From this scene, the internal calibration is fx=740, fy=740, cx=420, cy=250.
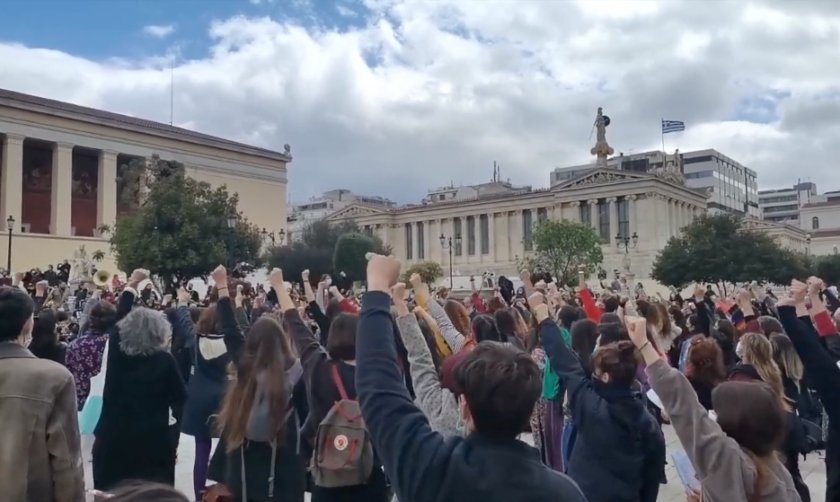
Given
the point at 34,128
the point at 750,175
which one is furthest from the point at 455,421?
the point at 750,175

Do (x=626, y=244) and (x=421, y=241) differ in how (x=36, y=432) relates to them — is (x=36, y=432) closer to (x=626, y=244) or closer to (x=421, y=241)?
(x=626, y=244)

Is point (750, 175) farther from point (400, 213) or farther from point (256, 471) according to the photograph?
point (256, 471)

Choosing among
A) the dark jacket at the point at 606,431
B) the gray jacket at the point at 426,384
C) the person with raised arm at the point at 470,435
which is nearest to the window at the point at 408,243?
the dark jacket at the point at 606,431

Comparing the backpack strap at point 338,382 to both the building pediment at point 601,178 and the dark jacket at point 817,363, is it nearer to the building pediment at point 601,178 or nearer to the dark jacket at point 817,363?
the dark jacket at point 817,363

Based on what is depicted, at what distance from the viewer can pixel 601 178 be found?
2918 inches

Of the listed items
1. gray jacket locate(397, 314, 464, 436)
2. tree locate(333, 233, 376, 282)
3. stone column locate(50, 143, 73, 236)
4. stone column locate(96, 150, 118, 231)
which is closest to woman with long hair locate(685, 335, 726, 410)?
gray jacket locate(397, 314, 464, 436)

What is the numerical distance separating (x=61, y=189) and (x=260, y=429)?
177 feet

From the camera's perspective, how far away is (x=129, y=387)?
5.09m

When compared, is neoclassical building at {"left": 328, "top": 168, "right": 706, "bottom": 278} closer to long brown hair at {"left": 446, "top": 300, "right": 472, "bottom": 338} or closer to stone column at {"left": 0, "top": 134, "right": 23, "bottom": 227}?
stone column at {"left": 0, "top": 134, "right": 23, "bottom": 227}

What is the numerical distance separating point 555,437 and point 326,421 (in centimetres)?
351

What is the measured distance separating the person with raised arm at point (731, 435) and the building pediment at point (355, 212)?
85.2 meters

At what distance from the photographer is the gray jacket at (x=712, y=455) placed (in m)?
2.83

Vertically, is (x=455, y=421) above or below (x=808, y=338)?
below

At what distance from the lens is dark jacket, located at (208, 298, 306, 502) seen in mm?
4539
